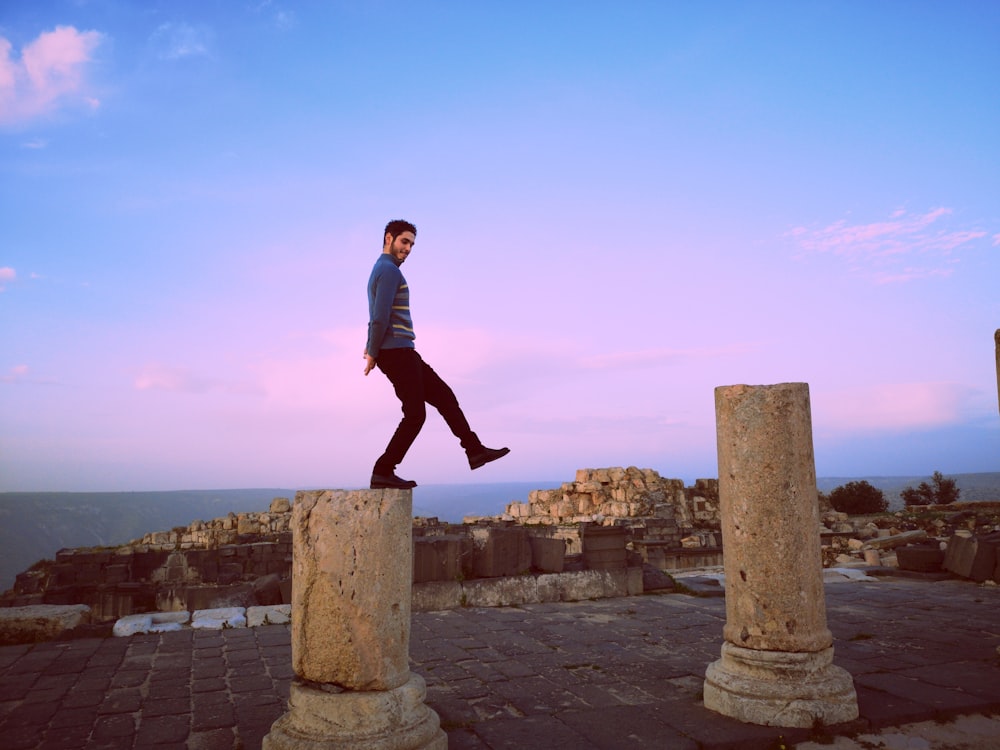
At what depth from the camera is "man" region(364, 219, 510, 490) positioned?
4.33m

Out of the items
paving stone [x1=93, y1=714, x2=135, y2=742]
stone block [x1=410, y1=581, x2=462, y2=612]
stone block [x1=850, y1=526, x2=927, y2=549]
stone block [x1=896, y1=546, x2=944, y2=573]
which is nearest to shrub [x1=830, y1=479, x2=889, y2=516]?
stone block [x1=850, y1=526, x2=927, y2=549]

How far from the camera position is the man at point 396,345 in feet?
14.2

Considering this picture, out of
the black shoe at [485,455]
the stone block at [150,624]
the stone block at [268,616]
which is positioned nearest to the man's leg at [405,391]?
the black shoe at [485,455]

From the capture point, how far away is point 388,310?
4359 mm

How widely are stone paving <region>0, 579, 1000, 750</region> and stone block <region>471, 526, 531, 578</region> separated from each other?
39.4 inches

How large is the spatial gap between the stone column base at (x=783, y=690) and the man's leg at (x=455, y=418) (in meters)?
2.06

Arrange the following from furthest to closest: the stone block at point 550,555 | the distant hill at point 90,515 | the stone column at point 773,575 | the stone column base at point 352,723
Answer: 1. the distant hill at point 90,515
2. the stone block at point 550,555
3. the stone column at point 773,575
4. the stone column base at point 352,723

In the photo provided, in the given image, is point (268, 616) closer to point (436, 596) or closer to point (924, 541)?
point (436, 596)

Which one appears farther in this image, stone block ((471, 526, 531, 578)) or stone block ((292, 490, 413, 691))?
stone block ((471, 526, 531, 578))

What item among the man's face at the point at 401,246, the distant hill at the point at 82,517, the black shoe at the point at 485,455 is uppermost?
the man's face at the point at 401,246

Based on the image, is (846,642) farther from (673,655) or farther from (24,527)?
(24,527)

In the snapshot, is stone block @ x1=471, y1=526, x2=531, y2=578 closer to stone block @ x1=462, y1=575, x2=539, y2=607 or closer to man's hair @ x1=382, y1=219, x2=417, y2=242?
stone block @ x1=462, y1=575, x2=539, y2=607

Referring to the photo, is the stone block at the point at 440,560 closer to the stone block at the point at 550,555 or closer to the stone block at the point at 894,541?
the stone block at the point at 550,555

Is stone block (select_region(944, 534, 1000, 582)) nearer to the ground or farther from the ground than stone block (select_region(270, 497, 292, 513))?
nearer to the ground
